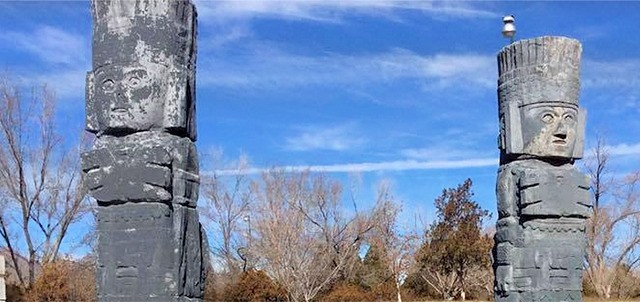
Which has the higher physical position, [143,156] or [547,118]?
[547,118]

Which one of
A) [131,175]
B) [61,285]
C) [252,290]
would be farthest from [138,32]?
[252,290]

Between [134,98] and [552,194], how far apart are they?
17.5 feet

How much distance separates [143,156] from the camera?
6.55 m

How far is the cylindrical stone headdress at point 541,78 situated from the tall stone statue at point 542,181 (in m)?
0.01

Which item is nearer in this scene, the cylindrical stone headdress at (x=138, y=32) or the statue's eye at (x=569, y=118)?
the cylindrical stone headdress at (x=138, y=32)

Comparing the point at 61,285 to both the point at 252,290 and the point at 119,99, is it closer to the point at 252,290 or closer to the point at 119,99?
the point at 252,290

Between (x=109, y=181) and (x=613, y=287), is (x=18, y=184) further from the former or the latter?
(x=613, y=287)

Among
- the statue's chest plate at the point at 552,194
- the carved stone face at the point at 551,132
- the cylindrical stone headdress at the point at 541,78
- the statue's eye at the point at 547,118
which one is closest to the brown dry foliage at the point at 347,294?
the cylindrical stone headdress at the point at 541,78

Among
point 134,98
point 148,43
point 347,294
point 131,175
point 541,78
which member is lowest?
point 347,294

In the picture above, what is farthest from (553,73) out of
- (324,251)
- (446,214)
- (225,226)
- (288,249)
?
(225,226)

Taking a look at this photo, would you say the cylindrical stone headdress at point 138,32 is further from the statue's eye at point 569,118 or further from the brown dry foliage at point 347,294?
the brown dry foliage at point 347,294

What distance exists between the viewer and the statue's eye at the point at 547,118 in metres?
9.38

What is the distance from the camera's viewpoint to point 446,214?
2270 cm

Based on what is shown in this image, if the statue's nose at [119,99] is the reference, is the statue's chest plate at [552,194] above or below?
below
